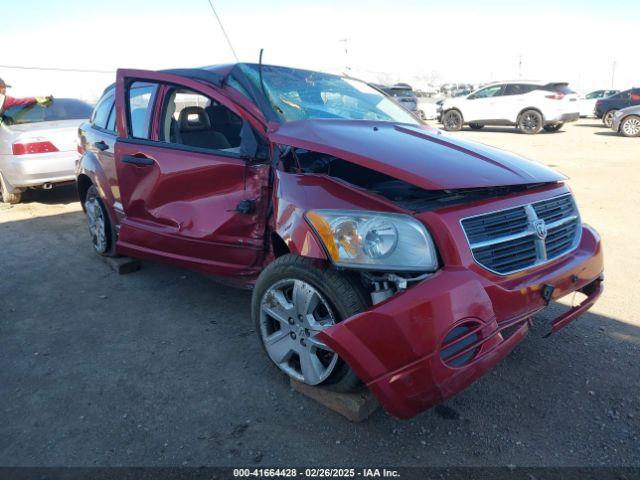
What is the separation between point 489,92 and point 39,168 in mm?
15239

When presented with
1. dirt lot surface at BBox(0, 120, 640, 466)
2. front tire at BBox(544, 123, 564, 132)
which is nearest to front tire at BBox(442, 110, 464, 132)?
front tire at BBox(544, 123, 564, 132)

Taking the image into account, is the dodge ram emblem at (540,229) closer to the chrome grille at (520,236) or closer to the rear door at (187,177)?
the chrome grille at (520,236)

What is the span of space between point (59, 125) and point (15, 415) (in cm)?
553

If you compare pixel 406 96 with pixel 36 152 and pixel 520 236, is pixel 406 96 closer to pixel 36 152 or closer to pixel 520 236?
pixel 36 152

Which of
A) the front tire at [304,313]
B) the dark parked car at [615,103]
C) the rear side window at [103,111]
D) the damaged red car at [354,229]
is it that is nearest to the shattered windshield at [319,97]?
the damaged red car at [354,229]

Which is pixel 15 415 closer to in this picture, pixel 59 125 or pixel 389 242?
pixel 389 242

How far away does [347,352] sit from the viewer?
6.53 ft

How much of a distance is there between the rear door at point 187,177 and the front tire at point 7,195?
15.0 ft

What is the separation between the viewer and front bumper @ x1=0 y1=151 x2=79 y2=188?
664 cm

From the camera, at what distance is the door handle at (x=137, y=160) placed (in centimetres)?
346

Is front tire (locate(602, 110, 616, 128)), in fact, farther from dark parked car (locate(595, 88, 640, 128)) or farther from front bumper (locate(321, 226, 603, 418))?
front bumper (locate(321, 226, 603, 418))

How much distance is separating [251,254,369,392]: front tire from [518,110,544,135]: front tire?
630 inches

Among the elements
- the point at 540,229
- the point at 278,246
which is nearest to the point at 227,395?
the point at 278,246

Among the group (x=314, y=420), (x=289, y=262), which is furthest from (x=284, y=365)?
(x=289, y=262)
